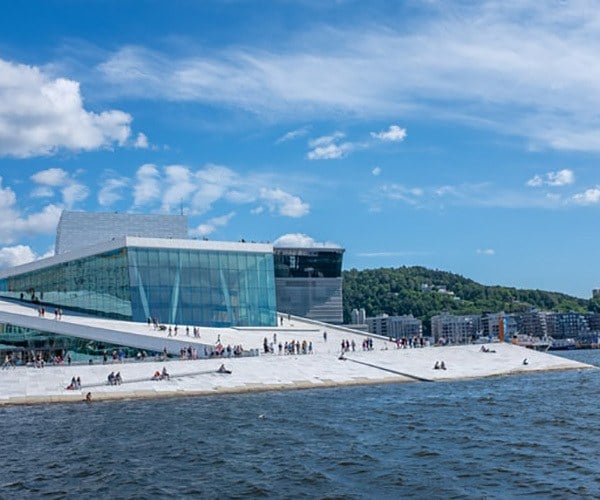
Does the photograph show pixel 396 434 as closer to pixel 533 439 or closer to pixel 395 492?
pixel 533 439

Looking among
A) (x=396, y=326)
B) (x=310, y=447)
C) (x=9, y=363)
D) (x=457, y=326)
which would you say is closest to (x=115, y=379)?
(x=9, y=363)

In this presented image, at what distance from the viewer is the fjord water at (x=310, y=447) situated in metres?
19.9

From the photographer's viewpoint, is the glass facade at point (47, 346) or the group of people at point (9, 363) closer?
the group of people at point (9, 363)

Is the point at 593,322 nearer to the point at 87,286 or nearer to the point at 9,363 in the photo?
the point at 87,286

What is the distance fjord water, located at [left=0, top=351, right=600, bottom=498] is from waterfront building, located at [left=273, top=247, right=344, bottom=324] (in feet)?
165

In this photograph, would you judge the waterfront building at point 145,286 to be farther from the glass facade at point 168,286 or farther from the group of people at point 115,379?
the group of people at point 115,379

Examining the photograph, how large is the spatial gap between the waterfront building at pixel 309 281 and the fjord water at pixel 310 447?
50387mm

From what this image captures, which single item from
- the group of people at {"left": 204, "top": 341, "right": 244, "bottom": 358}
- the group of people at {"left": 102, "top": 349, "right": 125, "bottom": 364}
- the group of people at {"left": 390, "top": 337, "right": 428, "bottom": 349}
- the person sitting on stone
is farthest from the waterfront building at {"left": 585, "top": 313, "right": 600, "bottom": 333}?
the person sitting on stone

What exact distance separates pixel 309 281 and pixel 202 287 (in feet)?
102

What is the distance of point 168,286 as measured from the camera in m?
58.2

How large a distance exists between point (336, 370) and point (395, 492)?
2710 cm

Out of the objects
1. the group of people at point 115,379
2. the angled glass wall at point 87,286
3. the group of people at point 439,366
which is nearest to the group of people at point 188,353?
the group of people at point 115,379

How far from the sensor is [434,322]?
19600 centimetres

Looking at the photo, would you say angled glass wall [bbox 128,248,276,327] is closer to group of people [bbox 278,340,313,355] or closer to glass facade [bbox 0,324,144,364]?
glass facade [bbox 0,324,144,364]
